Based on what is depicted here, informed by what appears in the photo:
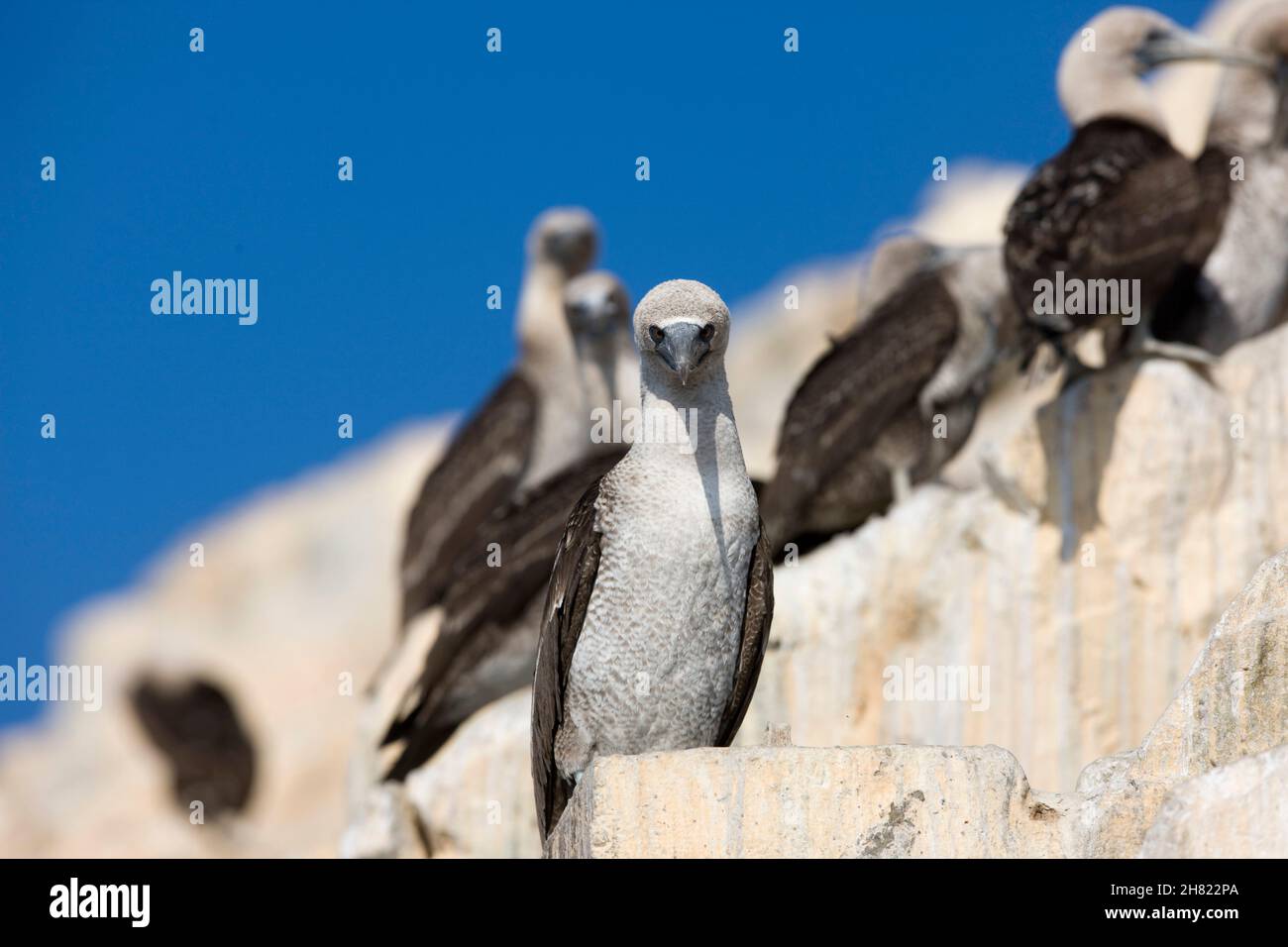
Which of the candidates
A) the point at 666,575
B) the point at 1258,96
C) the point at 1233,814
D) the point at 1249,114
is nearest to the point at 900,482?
the point at 1249,114

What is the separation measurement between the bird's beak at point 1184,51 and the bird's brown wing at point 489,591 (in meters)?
Answer: 4.69

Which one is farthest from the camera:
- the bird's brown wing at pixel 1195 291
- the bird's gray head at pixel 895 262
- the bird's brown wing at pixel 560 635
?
the bird's gray head at pixel 895 262

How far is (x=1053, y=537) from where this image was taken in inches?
525

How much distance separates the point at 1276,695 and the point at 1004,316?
775 cm

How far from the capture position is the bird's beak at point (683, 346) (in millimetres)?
7977

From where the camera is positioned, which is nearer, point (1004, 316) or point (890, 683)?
point (890, 683)

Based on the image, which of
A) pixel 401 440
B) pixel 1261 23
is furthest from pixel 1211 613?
pixel 401 440

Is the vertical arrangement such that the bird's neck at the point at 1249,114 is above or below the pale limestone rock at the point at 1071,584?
above

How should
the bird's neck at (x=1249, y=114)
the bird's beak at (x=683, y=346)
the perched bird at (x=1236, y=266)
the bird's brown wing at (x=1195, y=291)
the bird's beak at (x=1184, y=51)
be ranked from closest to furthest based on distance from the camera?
the bird's beak at (x=683, y=346)
the bird's brown wing at (x=1195, y=291)
the perched bird at (x=1236, y=266)
the bird's neck at (x=1249, y=114)
the bird's beak at (x=1184, y=51)

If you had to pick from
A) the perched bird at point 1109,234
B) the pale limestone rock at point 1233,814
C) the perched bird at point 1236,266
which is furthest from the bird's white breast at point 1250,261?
the pale limestone rock at point 1233,814

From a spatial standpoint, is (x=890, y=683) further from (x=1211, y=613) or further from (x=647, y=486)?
(x=647, y=486)

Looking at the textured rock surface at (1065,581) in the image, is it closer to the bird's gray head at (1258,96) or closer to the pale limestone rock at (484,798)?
the pale limestone rock at (484,798)

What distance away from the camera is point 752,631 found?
335 inches

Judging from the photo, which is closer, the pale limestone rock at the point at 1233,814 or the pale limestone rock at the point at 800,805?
the pale limestone rock at the point at 1233,814
